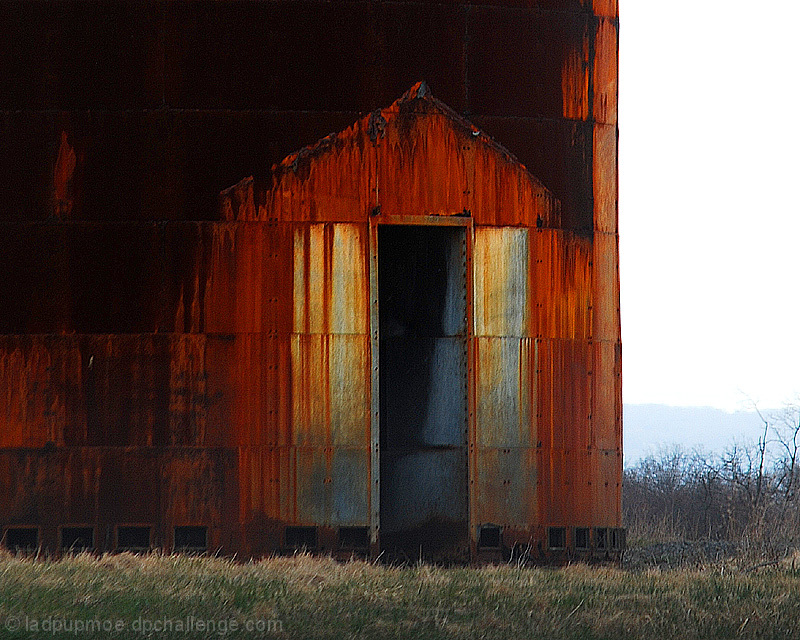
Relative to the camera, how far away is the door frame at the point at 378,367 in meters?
11.1

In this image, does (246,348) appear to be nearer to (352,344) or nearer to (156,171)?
(352,344)

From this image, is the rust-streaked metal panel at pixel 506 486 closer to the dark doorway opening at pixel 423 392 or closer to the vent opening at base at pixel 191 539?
the dark doorway opening at pixel 423 392

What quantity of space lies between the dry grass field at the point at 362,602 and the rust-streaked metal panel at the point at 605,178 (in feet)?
11.4

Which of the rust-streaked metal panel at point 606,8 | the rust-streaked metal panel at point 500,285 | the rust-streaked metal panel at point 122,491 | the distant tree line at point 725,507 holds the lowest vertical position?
the distant tree line at point 725,507

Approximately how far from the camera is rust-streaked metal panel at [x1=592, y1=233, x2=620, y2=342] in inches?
464

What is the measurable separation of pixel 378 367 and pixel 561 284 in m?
1.93

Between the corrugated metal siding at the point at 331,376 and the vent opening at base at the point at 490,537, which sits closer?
the corrugated metal siding at the point at 331,376

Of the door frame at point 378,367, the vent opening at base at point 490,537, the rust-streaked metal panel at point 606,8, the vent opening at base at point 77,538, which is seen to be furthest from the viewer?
the rust-streaked metal panel at point 606,8

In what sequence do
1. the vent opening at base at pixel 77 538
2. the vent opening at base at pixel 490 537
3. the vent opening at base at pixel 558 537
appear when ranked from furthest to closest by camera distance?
the vent opening at base at pixel 558 537 < the vent opening at base at pixel 490 537 < the vent opening at base at pixel 77 538

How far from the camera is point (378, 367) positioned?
440 inches

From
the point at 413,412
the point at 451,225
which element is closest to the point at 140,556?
the point at 413,412

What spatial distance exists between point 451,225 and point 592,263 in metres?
1.46

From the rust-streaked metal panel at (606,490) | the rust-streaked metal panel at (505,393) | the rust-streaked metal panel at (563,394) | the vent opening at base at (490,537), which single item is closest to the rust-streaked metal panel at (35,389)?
the rust-streaked metal panel at (505,393)

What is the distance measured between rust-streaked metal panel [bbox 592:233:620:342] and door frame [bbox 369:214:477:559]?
1278 mm
